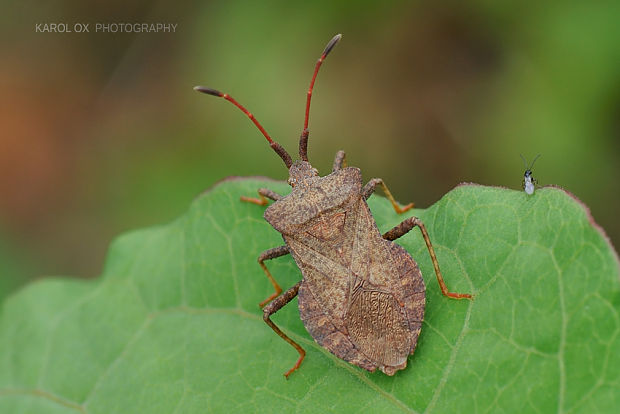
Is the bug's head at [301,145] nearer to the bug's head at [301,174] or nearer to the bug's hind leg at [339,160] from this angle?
the bug's head at [301,174]

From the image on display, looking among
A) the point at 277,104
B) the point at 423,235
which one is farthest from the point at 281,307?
the point at 277,104

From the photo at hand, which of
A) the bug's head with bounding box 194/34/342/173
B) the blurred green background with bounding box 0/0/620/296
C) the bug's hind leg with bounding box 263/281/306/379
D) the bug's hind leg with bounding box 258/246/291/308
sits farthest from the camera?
the blurred green background with bounding box 0/0/620/296

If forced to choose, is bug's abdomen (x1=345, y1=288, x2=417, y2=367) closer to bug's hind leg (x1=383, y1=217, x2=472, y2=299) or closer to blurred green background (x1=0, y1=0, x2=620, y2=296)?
bug's hind leg (x1=383, y1=217, x2=472, y2=299)

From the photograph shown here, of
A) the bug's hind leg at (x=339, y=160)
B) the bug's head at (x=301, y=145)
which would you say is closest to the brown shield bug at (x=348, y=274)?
the bug's head at (x=301, y=145)

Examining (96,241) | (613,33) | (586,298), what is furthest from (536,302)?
(96,241)

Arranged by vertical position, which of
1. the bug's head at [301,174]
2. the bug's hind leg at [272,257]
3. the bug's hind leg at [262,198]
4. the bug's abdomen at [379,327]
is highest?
the bug's head at [301,174]

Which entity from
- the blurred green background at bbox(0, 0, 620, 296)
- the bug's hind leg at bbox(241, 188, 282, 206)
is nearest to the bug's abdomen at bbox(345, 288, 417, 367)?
the bug's hind leg at bbox(241, 188, 282, 206)

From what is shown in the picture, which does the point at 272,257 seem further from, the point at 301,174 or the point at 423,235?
the point at 423,235

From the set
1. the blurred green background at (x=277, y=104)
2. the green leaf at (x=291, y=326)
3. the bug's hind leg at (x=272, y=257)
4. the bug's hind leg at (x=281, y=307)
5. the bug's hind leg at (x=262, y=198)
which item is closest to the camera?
the green leaf at (x=291, y=326)
